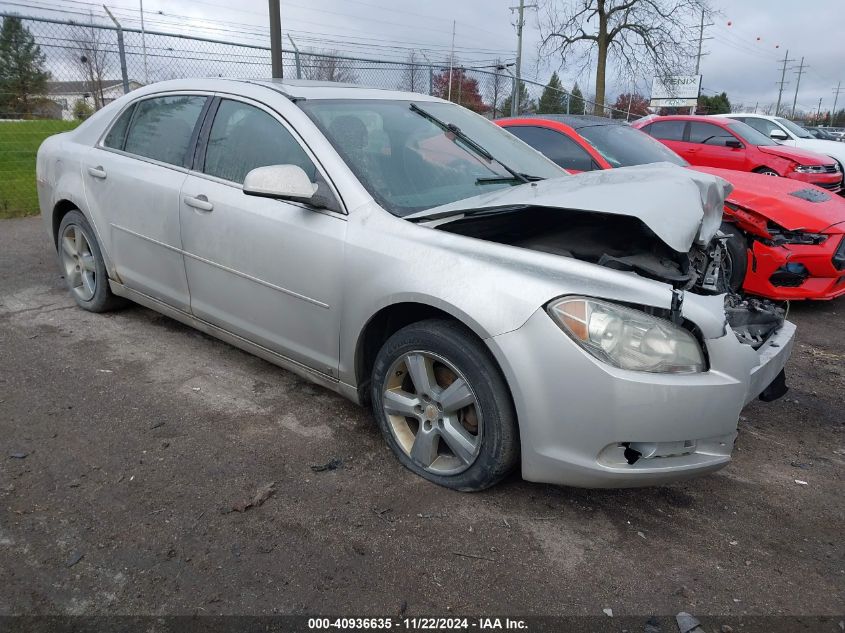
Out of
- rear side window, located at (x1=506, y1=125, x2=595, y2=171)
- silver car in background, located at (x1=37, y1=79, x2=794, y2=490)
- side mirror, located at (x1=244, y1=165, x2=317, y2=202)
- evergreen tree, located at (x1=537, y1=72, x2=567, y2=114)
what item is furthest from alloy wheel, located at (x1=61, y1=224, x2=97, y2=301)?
evergreen tree, located at (x1=537, y1=72, x2=567, y2=114)

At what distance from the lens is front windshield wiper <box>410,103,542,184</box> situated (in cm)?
353

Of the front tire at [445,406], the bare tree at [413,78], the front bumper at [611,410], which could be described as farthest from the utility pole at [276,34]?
the front bumper at [611,410]

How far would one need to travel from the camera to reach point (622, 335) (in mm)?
2242

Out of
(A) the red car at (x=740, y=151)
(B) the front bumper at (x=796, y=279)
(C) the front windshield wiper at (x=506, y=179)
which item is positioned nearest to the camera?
(C) the front windshield wiper at (x=506, y=179)

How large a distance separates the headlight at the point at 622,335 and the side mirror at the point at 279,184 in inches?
48.5

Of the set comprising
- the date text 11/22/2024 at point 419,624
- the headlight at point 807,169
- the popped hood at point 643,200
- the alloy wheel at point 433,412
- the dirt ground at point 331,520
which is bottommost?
the date text 11/22/2024 at point 419,624

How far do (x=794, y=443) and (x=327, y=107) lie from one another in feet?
9.50

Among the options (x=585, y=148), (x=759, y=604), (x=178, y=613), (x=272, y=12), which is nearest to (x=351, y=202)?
(x=178, y=613)

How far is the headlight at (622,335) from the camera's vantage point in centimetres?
223

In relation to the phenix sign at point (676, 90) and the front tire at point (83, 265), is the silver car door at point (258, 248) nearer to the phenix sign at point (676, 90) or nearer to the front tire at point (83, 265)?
the front tire at point (83, 265)

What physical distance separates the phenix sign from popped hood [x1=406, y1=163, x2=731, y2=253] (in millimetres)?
22870

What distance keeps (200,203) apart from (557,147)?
157 inches

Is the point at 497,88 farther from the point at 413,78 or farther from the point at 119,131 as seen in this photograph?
the point at 119,131

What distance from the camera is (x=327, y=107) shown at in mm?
3266
